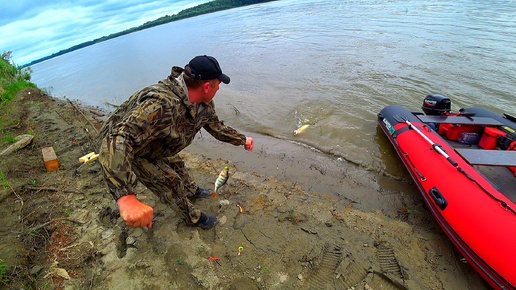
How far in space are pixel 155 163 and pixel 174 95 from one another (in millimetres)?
829

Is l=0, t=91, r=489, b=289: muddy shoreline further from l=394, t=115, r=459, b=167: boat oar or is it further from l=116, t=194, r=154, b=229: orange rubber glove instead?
l=116, t=194, r=154, b=229: orange rubber glove

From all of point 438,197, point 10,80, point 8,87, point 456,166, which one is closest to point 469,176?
point 456,166

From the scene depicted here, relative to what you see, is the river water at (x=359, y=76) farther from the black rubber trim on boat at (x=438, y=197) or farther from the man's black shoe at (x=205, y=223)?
the man's black shoe at (x=205, y=223)

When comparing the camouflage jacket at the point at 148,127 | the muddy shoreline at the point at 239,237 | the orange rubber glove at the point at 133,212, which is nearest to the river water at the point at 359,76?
the muddy shoreline at the point at 239,237

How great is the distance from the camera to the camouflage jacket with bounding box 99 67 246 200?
2.01m

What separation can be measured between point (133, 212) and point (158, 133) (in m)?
0.73

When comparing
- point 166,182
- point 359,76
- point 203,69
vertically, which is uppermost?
point 203,69

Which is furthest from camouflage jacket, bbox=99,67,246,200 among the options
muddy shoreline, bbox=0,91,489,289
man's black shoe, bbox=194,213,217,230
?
muddy shoreline, bbox=0,91,489,289

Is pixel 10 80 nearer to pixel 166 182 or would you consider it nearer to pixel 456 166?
pixel 166 182

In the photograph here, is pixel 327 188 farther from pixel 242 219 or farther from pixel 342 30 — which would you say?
pixel 342 30

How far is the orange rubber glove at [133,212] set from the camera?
6.32 ft

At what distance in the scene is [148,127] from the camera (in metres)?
2.21

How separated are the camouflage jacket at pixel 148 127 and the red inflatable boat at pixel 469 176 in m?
3.34

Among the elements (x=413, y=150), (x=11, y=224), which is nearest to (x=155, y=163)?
(x=11, y=224)
